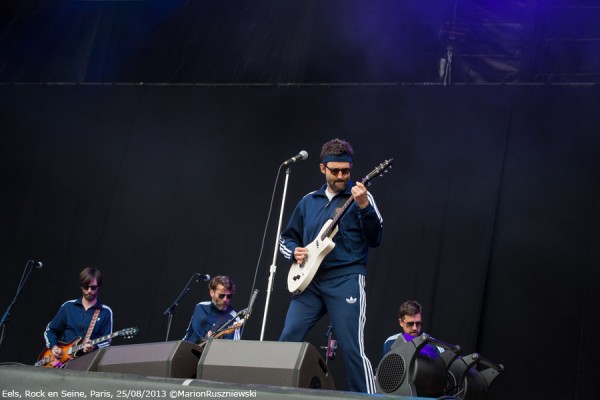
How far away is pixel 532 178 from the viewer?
747 cm

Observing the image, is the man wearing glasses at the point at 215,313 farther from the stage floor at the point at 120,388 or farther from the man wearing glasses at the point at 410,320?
the stage floor at the point at 120,388

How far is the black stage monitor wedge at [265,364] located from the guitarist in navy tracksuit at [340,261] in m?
1.07

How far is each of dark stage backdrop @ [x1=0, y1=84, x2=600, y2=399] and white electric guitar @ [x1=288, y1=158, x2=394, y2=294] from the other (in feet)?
8.99

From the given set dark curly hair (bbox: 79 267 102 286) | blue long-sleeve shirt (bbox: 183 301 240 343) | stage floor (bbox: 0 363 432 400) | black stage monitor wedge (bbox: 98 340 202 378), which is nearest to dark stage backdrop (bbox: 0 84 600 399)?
blue long-sleeve shirt (bbox: 183 301 240 343)

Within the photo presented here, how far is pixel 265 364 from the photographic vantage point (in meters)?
3.48

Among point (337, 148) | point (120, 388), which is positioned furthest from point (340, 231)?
point (120, 388)

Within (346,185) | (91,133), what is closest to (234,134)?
(91,133)

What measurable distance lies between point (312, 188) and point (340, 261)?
338cm

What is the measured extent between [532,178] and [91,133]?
4925 millimetres

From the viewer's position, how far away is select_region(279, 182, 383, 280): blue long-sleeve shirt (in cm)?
488

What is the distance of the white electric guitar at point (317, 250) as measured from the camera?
4840 mm

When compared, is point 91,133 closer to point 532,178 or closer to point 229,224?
point 229,224

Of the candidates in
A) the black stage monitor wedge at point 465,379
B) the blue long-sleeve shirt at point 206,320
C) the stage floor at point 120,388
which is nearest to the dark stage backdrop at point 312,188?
the blue long-sleeve shirt at point 206,320

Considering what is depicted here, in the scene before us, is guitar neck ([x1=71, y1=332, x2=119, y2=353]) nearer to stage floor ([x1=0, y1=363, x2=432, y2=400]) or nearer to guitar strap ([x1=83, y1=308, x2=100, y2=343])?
guitar strap ([x1=83, y1=308, x2=100, y2=343])
